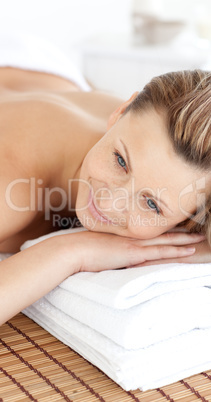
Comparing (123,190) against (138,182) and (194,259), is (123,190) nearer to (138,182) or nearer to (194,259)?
(138,182)

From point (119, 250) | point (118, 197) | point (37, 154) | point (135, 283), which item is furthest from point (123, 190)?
point (37, 154)

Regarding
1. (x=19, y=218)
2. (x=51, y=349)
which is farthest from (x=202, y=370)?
(x=19, y=218)

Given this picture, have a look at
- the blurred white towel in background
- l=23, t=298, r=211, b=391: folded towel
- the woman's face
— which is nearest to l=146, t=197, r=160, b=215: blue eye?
the woman's face

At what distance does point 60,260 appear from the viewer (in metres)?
1.15

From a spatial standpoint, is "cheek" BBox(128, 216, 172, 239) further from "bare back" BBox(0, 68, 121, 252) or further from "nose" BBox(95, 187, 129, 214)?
"bare back" BBox(0, 68, 121, 252)

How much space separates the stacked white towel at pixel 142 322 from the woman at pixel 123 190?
3.9 inches

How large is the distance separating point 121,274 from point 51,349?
199 mm

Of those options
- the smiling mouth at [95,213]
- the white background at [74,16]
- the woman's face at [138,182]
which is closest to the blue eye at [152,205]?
the woman's face at [138,182]

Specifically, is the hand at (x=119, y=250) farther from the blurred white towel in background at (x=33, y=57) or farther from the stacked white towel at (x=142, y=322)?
the blurred white towel in background at (x=33, y=57)

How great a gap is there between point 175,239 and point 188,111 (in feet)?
0.97

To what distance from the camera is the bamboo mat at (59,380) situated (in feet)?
3.06

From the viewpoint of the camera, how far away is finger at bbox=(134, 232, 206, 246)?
1.24 meters

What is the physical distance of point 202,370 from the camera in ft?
3.37

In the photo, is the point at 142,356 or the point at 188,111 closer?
the point at 142,356
